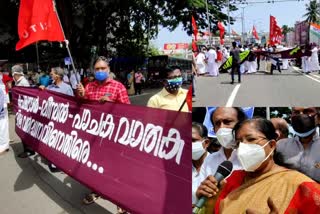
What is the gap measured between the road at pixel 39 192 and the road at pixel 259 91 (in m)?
4.12

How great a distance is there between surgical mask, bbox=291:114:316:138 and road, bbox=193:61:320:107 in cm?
650

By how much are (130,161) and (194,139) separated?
1.05m

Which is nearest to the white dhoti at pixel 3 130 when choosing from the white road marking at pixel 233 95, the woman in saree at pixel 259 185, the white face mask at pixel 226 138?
the white road marking at pixel 233 95

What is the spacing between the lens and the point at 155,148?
4.02 metres

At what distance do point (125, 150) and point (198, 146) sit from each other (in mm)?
1185

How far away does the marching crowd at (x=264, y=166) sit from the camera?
2117 millimetres

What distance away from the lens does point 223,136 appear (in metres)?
3.10

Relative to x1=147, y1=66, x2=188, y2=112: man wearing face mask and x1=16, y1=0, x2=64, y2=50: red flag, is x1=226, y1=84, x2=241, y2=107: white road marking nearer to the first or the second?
x1=16, y1=0, x2=64, y2=50: red flag

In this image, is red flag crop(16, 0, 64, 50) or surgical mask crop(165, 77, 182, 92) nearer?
surgical mask crop(165, 77, 182, 92)

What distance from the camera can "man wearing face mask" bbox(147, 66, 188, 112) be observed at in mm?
5062

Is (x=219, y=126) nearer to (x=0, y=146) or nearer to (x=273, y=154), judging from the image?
(x=273, y=154)

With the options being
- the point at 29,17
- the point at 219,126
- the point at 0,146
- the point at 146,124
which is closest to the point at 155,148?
the point at 146,124

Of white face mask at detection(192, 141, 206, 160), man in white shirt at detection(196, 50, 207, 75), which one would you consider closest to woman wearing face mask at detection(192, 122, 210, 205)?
white face mask at detection(192, 141, 206, 160)

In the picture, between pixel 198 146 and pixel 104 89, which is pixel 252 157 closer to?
pixel 198 146
